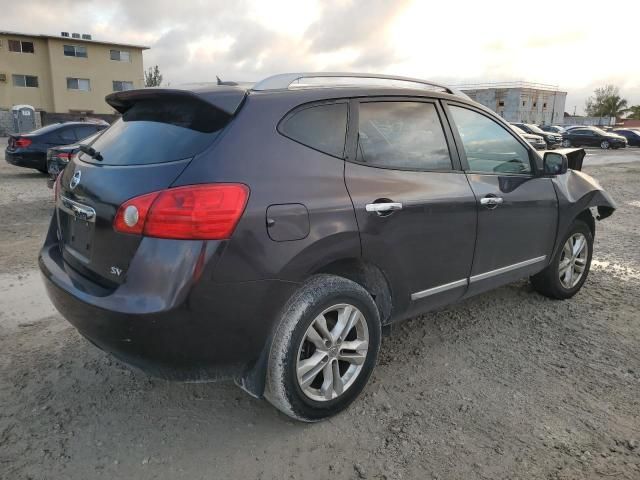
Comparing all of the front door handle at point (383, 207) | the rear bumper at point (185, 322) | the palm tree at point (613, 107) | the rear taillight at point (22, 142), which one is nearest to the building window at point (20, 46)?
the rear taillight at point (22, 142)

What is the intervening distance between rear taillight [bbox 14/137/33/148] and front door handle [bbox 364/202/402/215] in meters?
12.6

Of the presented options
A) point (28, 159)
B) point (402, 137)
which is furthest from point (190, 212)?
point (28, 159)

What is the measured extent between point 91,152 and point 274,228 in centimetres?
129

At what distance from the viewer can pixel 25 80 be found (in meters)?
42.9

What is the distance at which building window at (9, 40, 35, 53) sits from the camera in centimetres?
4191

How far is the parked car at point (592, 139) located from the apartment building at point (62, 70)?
3362cm

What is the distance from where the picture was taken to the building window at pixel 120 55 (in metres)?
44.9

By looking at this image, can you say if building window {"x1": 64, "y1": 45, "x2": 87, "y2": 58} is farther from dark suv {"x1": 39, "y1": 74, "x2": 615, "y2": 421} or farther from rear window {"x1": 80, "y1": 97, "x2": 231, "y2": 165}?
rear window {"x1": 80, "y1": 97, "x2": 231, "y2": 165}

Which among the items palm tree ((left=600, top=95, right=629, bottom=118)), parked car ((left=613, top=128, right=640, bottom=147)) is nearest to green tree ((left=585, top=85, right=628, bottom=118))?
palm tree ((left=600, top=95, right=629, bottom=118))

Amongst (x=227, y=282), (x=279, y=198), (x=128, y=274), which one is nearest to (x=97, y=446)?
(x=128, y=274)

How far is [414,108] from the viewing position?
3.15m

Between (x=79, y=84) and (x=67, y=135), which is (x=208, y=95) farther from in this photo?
(x=79, y=84)

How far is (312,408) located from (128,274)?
114 cm

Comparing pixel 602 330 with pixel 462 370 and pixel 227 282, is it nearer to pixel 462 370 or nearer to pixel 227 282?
pixel 462 370
